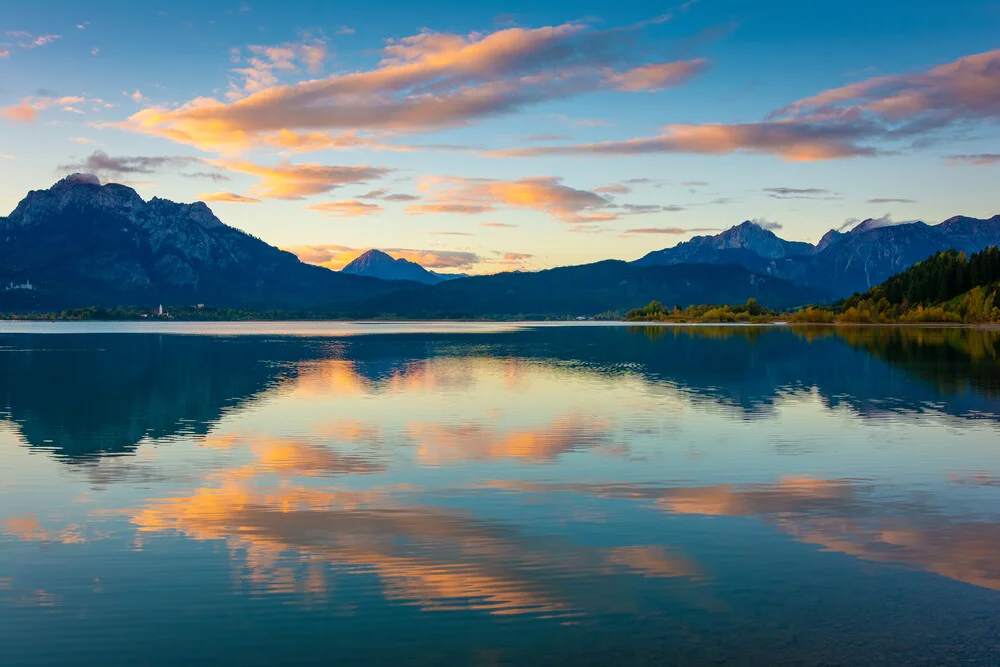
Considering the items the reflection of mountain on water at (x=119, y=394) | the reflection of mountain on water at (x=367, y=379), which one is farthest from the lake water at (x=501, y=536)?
the reflection of mountain on water at (x=367, y=379)

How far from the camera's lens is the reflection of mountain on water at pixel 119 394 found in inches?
1777

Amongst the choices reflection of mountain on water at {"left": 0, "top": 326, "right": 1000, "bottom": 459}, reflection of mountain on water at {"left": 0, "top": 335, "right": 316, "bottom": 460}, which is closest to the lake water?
reflection of mountain on water at {"left": 0, "top": 335, "right": 316, "bottom": 460}

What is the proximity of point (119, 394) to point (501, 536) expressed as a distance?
54.8m

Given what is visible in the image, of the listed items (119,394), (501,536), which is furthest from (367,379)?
(501,536)

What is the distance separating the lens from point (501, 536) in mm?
23297

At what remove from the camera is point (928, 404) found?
190 ft

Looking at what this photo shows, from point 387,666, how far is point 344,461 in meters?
22.4

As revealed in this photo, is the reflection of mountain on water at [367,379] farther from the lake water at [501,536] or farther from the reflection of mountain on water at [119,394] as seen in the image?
the lake water at [501,536]

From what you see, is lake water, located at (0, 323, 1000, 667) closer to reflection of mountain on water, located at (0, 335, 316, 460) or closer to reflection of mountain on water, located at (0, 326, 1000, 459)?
reflection of mountain on water, located at (0, 335, 316, 460)

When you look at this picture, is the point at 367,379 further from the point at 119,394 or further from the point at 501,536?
the point at 501,536

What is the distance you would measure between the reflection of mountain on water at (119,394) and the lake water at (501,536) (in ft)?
1.96

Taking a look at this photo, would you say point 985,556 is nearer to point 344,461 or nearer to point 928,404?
point 344,461

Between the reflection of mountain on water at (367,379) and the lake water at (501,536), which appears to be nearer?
the lake water at (501,536)

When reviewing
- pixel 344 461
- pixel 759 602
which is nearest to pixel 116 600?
pixel 759 602
